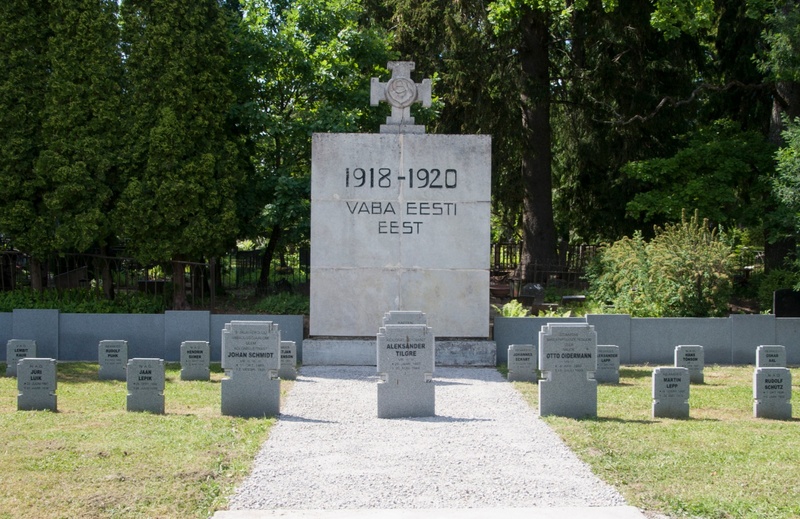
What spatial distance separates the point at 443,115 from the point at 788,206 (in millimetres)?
10061

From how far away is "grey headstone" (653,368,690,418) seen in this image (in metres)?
11.0

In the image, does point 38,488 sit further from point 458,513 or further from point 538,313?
point 538,313

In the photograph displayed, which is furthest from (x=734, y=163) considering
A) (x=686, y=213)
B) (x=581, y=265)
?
(x=581, y=265)

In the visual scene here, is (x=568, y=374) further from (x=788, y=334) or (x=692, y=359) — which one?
(x=788, y=334)

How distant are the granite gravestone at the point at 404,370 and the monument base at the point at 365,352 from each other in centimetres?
435

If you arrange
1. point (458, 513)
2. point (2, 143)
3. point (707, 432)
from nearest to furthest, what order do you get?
point (458, 513)
point (707, 432)
point (2, 143)

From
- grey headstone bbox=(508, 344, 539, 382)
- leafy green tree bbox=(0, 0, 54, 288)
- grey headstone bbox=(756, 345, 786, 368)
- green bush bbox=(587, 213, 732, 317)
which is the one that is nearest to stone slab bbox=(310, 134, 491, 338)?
grey headstone bbox=(508, 344, 539, 382)

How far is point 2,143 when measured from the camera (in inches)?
712

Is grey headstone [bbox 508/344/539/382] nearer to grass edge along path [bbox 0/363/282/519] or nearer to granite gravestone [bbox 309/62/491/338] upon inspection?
granite gravestone [bbox 309/62/491/338]

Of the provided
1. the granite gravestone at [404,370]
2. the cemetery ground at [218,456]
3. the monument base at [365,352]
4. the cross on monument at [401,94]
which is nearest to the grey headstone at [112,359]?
the cemetery ground at [218,456]

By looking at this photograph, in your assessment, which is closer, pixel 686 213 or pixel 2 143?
pixel 2 143

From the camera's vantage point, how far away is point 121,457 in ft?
28.1

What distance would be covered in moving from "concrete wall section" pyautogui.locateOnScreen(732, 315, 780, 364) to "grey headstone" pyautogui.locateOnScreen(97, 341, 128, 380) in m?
10.4

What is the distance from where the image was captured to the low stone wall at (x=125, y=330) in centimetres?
1586
